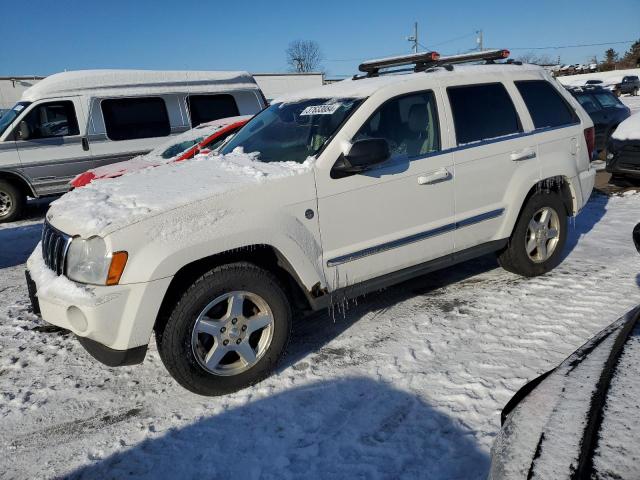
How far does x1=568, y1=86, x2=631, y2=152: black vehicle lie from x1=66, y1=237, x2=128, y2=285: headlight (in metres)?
11.5

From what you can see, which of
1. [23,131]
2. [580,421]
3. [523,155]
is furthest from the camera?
[23,131]

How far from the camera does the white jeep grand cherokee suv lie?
8.95 feet

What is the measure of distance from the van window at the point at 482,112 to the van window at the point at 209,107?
6.87m

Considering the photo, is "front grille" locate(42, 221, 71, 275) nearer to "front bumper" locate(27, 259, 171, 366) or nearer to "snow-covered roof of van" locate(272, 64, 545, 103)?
"front bumper" locate(27, 259, 171, 366)

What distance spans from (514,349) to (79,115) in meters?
8.36

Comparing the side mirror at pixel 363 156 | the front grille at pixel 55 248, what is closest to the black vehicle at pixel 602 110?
the side mirror at pixel 363 156

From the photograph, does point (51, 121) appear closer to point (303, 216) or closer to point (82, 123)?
point (82, 123)

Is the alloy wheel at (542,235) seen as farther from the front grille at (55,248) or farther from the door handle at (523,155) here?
the front grille at (55,248)

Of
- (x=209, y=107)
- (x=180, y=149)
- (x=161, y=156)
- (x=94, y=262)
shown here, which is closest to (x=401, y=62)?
(x=94, y=262)

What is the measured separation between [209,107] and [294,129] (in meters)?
6.71

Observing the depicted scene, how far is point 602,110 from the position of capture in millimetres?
11531

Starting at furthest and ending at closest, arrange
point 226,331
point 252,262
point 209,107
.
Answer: point 209,107 < point 252,262 < point 226,331

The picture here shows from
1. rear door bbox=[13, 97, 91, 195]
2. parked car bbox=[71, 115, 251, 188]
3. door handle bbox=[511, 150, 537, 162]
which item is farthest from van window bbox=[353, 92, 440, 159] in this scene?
rear door bbox=[13, 97, 91, 195]

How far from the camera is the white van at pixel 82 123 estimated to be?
8688 mm
